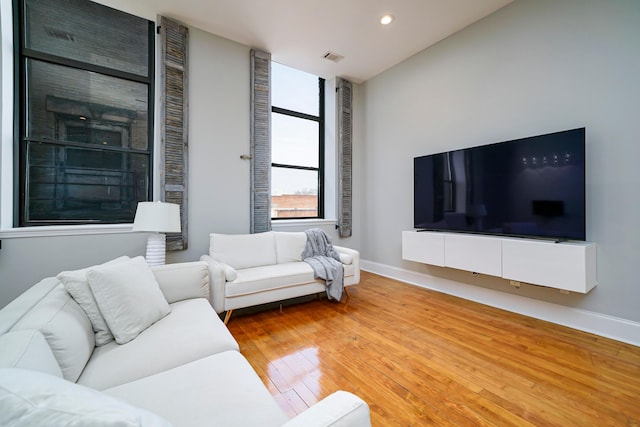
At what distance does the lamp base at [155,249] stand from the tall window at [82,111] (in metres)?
0.84

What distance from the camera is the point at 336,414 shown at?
2.24ft

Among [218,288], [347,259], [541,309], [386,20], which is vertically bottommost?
[541,309]

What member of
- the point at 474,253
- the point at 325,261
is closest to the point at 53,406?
the point at 325,261

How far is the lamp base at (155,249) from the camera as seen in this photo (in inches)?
91.8

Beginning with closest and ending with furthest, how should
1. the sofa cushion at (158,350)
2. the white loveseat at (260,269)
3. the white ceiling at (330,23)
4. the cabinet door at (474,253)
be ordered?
1. the sofa cushion at (158,350)
2. the white loveseat at (260,269)
3. the cabinet door at (474,253)
4. the white ceiling at (330,23)

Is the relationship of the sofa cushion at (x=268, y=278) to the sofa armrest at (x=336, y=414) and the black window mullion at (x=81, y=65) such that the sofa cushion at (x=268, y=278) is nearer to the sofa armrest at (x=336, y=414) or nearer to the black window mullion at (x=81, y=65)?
Answer: the sofa armrest at (x=336, y=414)

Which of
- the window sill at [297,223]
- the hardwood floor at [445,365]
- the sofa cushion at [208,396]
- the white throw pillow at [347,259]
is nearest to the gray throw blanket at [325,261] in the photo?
the white throw pillow at [347,259]

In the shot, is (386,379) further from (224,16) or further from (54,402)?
(224,16)

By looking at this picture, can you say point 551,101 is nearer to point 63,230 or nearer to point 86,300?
point 86,300

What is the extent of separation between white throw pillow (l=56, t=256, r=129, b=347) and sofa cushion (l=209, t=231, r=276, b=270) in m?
1.53

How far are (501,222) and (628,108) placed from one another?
4.18 feet

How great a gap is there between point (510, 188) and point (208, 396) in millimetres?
2988

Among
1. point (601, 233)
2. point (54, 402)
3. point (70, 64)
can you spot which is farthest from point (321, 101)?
point (54, 402)

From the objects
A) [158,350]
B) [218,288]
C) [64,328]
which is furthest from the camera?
[218,288]
